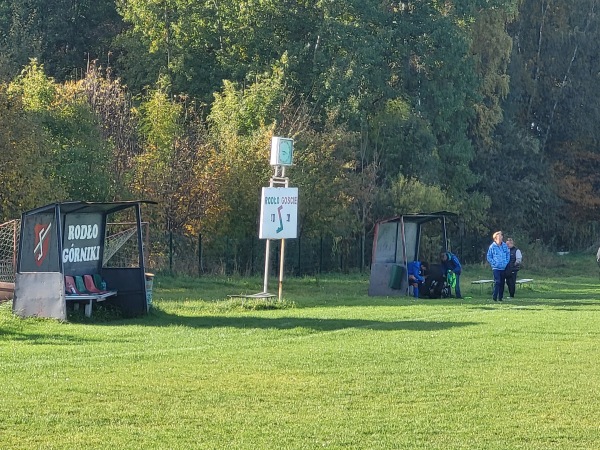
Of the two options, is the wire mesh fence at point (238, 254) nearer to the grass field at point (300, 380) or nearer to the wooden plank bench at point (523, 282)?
the wooden plank bench at point (523, 282)

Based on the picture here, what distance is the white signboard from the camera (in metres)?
29.0

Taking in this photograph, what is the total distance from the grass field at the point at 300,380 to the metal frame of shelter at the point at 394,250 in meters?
6.91

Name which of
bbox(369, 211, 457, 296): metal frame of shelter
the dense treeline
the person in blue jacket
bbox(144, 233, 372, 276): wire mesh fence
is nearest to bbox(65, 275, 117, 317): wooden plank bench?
bbox(369, 211, 457, 296): metal frame of shelter

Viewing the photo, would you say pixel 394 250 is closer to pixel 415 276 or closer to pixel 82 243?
pixel 415 276

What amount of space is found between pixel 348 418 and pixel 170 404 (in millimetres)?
2017

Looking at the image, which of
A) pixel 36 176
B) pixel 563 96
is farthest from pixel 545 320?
pixel 563 96

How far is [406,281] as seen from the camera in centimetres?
3344

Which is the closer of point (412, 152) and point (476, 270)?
point (476, 270)

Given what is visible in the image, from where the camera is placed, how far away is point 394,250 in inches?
1382

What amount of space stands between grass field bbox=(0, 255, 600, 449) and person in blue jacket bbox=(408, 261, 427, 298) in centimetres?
665

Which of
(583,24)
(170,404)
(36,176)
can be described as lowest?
(170,404)

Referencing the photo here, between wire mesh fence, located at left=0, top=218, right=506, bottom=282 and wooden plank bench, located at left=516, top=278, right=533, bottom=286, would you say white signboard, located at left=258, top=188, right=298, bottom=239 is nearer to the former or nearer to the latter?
wire mesh fence, located at left=0, top=218, right=506, bottom=282

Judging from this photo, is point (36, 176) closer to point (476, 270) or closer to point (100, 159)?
point (100, 159)

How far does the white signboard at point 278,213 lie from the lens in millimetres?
28969
